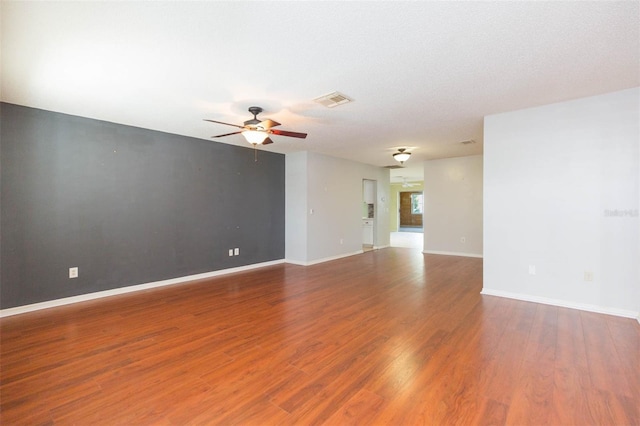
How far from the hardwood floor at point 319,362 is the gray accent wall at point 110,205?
23.2 inches

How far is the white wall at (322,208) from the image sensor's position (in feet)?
21.1

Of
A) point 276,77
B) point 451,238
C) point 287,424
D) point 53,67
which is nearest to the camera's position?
point 287,424

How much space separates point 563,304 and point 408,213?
12552mm

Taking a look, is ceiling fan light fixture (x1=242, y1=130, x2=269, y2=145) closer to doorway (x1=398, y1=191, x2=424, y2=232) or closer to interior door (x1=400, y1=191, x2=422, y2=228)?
doorway (x1=398, y1=191, x2=424, y2=232)

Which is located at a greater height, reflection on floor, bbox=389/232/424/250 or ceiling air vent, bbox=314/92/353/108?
ceiling air vent, bbox=314/92/353/108

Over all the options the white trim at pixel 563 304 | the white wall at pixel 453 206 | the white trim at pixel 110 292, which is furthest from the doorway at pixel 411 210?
the white trim at pixel 110 292

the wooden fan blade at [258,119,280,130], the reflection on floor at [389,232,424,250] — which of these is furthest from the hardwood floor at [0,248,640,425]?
the reflection on floor at [389,232,424,250]

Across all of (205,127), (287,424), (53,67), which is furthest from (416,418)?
(205,127)

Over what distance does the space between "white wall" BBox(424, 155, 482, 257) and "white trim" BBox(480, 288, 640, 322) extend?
11.2 ft

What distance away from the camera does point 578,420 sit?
5.47 feet

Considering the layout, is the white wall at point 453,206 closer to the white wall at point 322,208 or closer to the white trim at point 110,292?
the white wall at point 322,208

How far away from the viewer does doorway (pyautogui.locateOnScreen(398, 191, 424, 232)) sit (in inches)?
617

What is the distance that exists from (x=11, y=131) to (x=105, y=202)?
1.25 metres

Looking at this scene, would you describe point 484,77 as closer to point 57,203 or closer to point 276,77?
point 276,77
